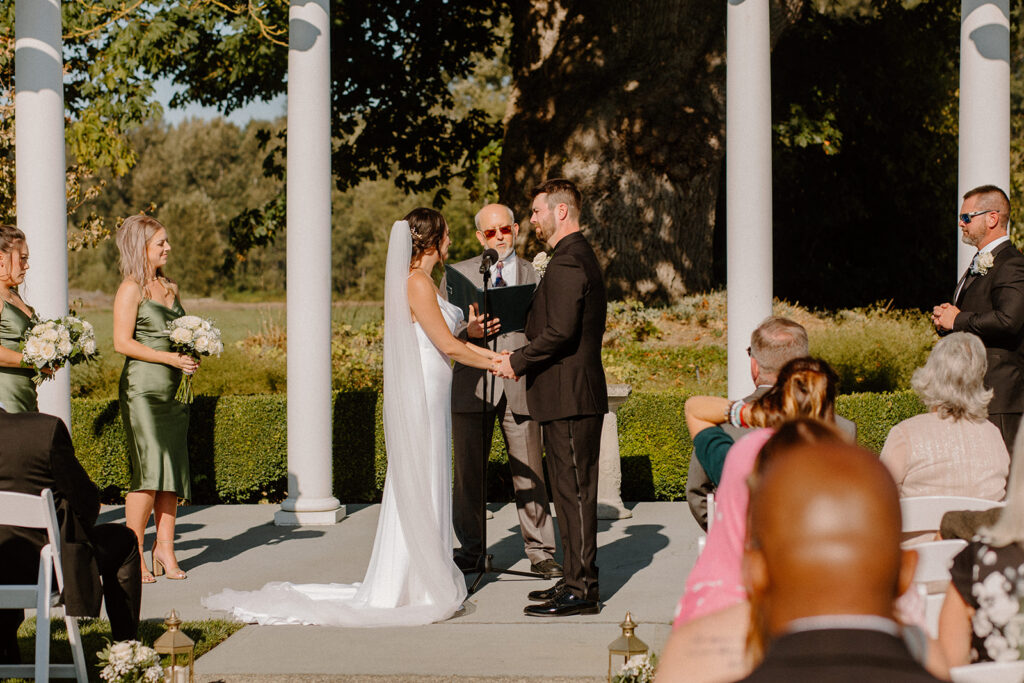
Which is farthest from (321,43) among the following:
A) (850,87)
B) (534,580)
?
(850,87)

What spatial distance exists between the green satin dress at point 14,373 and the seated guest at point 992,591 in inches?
211

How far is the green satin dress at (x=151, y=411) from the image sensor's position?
268 inches

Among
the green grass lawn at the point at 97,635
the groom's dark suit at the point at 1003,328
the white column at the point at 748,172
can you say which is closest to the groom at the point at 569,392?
the green grass lawn at the point at 97,635

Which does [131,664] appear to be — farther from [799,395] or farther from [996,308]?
[996,308]

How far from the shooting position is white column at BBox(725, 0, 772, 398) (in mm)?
8398

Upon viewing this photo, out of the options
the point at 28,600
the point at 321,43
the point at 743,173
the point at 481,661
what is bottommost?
the point at 481,661

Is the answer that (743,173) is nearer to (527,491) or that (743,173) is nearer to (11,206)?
(527,491)

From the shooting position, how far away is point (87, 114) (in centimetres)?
1323

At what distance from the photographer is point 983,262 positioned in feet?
20.9

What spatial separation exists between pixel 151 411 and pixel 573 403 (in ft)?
8.82

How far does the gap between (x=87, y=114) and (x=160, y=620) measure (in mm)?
8960

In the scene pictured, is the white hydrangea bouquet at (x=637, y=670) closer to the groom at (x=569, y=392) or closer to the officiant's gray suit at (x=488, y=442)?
the groom at (x=569, y=392)

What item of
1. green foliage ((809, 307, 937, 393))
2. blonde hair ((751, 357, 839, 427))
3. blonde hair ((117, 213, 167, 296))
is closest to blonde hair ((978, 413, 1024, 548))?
blonde hair ((751, 357, 839, 427))

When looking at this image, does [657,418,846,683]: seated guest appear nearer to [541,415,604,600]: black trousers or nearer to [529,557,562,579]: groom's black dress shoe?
[541,415,604,600]: black trousers
